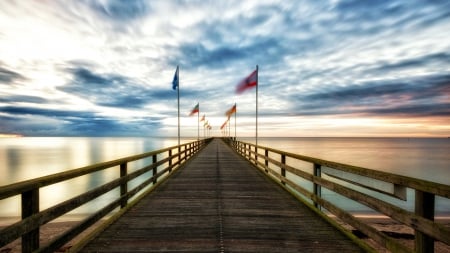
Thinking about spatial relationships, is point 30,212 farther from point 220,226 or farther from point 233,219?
point 233,219

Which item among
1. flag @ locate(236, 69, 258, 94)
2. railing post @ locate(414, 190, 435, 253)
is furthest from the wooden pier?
flag @ locate(236, 69, 258, 94)

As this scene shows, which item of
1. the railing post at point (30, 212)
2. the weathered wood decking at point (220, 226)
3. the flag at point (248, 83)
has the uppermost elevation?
the flag at point (248, 83)

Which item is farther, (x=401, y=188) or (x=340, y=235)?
(x=340, y=235)

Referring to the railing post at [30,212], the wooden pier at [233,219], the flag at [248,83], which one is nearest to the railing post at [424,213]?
the wooden pier at [233,219]

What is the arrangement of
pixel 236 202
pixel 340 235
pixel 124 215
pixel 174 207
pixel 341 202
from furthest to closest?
pixel 341 202 < pixel 236 202 < pixel 174 207 < pixel 124 215 < pixel 340 235

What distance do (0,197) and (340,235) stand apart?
4947 mm

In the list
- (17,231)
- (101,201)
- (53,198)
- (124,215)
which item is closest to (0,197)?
(17,231)

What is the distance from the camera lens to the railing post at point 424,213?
2885 millimetres

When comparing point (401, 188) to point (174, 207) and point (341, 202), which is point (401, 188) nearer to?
point (174, 207)

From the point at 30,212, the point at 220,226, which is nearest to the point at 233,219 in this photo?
the point at 220,226

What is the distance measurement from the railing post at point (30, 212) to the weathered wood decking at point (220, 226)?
1.03 metres

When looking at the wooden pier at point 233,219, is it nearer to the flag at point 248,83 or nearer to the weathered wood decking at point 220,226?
the weathered wood decking at point 220,226

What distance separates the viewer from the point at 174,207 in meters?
6.50

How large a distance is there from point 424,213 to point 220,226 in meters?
3.32
